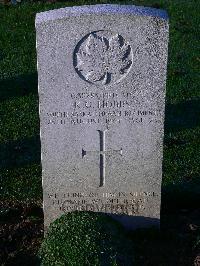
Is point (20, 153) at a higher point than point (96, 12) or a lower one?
lower

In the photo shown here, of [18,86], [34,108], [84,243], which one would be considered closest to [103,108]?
[84,243]

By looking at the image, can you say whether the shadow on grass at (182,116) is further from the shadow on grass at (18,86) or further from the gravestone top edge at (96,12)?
the gravestone top edge at (96,12)

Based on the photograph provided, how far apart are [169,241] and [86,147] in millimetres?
1157

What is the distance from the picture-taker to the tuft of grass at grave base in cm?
450

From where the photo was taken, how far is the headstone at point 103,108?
181 inches

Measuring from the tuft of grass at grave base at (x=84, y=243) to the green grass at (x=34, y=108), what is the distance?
1.34m

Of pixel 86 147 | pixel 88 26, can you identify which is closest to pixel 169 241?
pixel 86 147

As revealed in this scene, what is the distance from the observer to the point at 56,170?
16.8ft

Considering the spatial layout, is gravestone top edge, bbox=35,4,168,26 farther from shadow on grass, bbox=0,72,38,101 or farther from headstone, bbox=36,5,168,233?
shadow on grass, bbox=0,72,38,101

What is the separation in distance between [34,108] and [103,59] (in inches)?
134

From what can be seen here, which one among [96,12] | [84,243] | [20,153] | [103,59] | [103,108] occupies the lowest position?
[84,243]

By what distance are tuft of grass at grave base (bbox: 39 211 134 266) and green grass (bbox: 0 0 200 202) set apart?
1.34m

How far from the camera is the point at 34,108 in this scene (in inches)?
316

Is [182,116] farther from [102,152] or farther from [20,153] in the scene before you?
[102,152]
